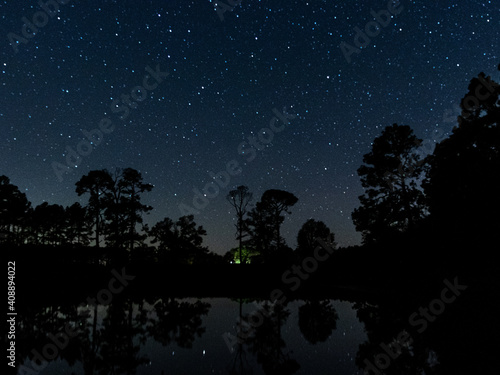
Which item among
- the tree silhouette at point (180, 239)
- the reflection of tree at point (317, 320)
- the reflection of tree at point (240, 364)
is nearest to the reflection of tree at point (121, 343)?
the reflection of tree at point (240, 364)

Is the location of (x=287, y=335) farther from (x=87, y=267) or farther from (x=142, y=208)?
(x=142, y=208)

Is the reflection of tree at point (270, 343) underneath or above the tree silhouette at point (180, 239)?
underneath

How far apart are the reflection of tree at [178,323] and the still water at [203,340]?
1.2 inches

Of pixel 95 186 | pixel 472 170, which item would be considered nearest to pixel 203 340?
pixel 472 170

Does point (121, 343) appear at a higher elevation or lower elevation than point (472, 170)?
lower

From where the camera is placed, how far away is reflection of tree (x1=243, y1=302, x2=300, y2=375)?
679cm

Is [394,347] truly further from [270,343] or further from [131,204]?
[131,204]

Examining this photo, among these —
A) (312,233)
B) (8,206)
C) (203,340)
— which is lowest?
(203,340)

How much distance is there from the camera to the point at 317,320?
39.2 ft

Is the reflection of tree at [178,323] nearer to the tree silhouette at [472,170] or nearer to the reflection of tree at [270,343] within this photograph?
the reflection of tree at [270,343]

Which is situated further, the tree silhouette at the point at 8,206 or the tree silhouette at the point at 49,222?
the tree silhouette at the point at 49,222

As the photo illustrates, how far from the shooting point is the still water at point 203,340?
6.78m

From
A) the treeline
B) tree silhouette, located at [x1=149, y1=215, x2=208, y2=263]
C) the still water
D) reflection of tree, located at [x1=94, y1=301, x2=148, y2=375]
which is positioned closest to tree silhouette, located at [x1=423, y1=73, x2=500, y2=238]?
the treeline

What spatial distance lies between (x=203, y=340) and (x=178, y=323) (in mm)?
2693
